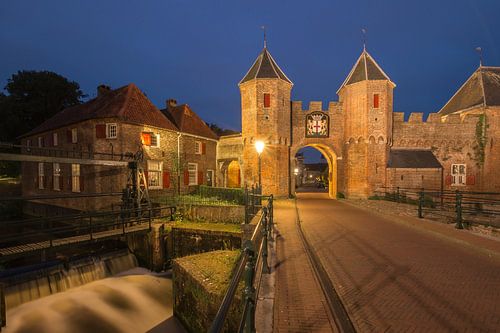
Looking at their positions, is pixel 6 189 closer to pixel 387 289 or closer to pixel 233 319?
pixel 233 319

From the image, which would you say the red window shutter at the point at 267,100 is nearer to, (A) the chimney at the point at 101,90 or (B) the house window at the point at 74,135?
(A) the chimney at the point at 101,90

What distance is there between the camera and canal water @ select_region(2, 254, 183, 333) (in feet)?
26.4

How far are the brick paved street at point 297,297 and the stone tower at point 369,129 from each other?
15781mm

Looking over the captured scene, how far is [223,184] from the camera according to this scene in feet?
84.1

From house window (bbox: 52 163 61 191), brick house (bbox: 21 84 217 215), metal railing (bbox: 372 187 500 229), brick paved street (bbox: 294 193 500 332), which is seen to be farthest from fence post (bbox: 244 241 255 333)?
house window (bbox: 52 163 61 191)

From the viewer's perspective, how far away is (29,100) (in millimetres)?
30266

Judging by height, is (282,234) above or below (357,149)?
below

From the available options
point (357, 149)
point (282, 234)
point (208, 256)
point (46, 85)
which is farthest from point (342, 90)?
point (46, 85)

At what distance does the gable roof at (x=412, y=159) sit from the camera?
20312 mm

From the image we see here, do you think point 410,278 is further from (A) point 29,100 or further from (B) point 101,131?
(A) point 29,100

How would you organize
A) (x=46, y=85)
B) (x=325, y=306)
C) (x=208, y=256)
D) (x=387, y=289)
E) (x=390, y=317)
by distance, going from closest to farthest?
1. (x=390, y=317)
2. (x=325, y=306)
3. (x=387, y=289)
4. (x=208, y=256)
5. (x=46, y=85)

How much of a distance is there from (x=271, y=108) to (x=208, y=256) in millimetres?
15201

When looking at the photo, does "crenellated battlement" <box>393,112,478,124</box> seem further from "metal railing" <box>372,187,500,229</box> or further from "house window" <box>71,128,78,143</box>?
"house window" <box>71,128,78,143</box>

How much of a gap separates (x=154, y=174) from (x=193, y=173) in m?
4.08
